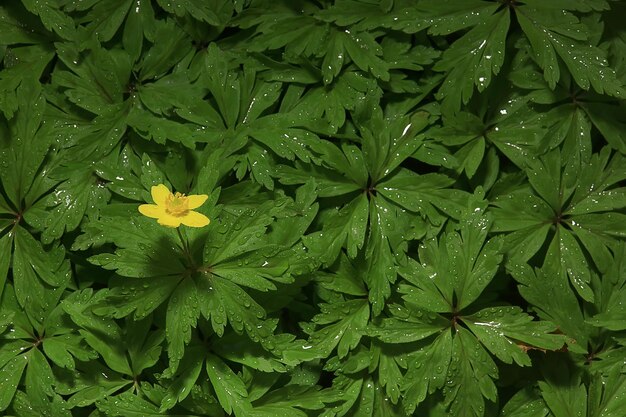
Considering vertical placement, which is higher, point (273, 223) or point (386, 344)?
point (273, 223)

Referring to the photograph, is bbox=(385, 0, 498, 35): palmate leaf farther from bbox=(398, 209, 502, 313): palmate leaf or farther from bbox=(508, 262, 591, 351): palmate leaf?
bbox=(508, 262, 591, 351): palmate leaf

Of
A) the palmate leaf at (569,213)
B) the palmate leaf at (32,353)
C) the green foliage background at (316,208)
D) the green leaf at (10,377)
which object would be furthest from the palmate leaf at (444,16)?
the green leaf at (10,377)

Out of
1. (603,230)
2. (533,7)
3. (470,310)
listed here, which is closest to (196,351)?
(470,310)

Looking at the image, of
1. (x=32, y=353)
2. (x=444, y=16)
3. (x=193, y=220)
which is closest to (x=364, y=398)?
(x=193, y=220)

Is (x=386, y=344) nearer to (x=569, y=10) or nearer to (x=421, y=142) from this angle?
(x=421, y=142)

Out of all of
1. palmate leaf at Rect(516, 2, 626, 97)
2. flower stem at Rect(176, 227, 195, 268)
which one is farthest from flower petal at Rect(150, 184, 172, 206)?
palmate leaf at Rect(516, 2, 626, 97)
